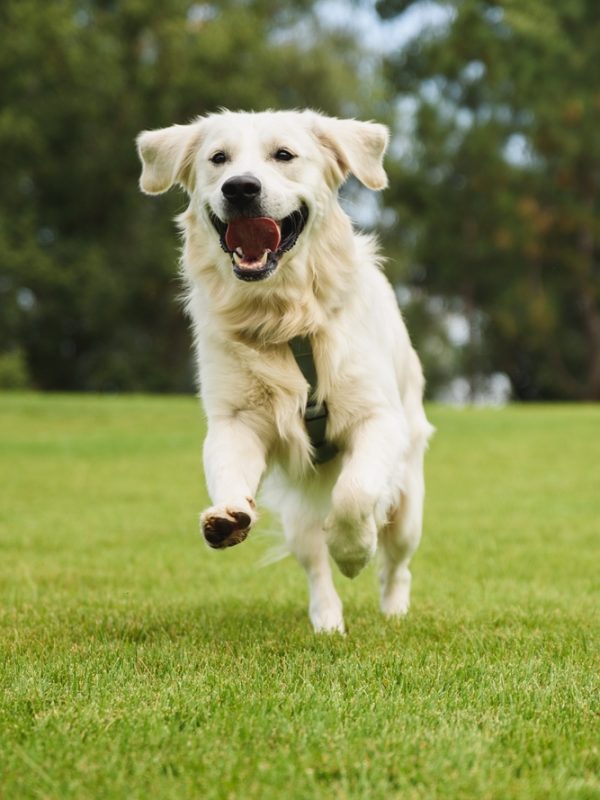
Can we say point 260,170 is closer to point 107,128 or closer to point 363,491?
point 363,491

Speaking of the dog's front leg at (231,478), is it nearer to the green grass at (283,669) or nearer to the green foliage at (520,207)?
the green grass at (283,669)

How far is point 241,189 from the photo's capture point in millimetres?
4344

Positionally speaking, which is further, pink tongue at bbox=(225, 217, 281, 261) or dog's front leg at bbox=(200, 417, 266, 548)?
pink tongue at bbox=(225, 217, 281, 261)

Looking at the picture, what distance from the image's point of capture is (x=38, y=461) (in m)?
14.0

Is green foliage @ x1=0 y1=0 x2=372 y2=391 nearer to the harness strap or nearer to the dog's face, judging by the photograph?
the dog's face

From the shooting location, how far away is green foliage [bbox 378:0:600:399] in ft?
119

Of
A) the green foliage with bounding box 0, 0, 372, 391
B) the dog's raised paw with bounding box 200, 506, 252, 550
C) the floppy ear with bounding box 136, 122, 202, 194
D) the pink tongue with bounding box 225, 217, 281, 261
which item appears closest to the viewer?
the dog's raised paw with bounding box 200, 506, 252, 550

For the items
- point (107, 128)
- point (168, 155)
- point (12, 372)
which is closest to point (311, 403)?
point (168, 155)

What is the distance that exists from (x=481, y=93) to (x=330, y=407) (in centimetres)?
3547

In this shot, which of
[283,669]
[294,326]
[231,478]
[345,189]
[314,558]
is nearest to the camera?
[283,669]

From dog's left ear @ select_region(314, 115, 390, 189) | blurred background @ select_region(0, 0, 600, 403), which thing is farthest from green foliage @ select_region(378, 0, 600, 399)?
dog's left ear @ select_region(314, 115, 390, 189)

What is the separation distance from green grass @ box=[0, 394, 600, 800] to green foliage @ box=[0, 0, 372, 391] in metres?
25.3

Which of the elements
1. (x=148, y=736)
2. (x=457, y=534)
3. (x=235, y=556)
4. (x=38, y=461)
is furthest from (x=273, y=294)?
(x=38, y=461)

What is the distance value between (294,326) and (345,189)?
95.0 feet
